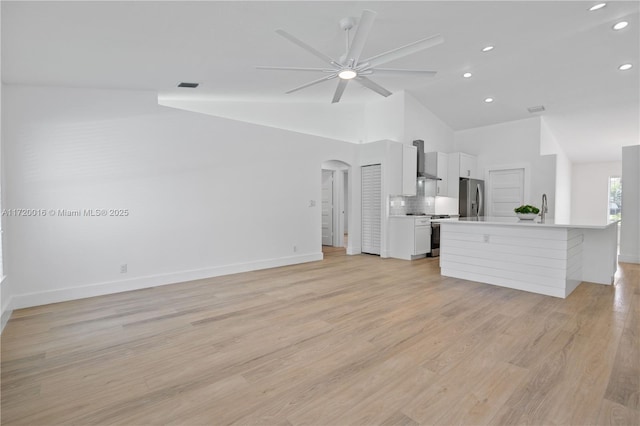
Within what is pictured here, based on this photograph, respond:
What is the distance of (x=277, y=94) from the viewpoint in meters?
5.29

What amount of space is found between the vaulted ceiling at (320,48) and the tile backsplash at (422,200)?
2083mm

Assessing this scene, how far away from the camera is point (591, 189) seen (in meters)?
9.82

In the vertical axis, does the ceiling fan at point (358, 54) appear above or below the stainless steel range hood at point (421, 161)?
above

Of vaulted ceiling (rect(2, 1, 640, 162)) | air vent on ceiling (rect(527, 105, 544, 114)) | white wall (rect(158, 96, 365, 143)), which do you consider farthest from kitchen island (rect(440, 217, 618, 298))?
air vent on ceiling (rect(527, 105, 544, 114))

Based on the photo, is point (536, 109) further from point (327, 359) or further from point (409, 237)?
point (327, 359)

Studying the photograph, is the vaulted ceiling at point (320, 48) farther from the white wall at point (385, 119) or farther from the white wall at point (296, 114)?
the white wall at point (385, 119)

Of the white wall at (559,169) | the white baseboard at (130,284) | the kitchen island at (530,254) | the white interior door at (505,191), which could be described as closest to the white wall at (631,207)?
the white wall at (559,169)

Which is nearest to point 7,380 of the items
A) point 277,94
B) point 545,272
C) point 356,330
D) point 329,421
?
point 329,421

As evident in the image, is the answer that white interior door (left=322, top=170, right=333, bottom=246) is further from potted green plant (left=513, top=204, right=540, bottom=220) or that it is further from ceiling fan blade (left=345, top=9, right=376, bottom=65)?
ceiling fan blade (left=345, top=9, right=376, bottom=65)

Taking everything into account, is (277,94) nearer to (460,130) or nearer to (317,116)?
(317,116)

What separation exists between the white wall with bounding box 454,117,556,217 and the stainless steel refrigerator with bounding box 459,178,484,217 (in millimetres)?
777

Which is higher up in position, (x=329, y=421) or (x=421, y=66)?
(x=421, y=66)

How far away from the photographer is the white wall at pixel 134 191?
12.1 ft

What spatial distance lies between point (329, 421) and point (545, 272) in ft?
11.7
